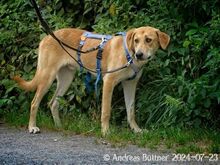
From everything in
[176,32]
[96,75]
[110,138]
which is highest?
[176,32]

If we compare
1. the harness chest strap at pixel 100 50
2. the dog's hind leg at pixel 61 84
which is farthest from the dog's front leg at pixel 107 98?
the dog's hind leg at pixel 61 84

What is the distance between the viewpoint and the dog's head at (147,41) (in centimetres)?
815

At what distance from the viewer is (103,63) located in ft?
28.9

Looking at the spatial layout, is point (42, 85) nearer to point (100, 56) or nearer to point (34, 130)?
point (34, 130)

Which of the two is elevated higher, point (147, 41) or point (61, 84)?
point (147, 41)

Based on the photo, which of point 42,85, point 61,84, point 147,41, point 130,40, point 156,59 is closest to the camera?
point 147,41

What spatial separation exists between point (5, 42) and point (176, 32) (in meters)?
3.63

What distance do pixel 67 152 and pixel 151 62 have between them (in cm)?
275

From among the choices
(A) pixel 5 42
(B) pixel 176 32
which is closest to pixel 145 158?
(B) pixel 176 32

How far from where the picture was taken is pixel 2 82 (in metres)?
10.5

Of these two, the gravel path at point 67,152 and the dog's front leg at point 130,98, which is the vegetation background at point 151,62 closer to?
the dog's front leg at point 130,98

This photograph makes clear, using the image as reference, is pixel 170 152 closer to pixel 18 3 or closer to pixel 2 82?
pixel 2 82

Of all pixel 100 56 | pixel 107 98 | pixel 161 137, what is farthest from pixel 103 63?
pixel 161 137

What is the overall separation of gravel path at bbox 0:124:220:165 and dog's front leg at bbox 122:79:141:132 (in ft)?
3.41
